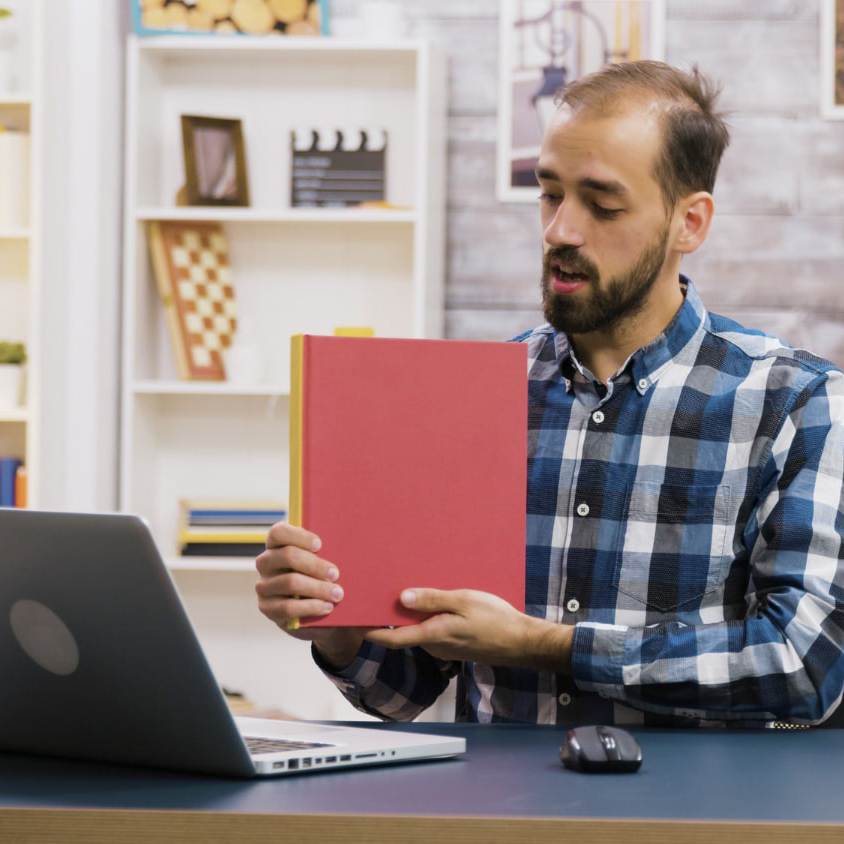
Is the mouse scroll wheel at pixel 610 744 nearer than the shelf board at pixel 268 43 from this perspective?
Yes

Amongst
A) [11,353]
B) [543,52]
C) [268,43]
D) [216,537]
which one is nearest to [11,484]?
[11,353]

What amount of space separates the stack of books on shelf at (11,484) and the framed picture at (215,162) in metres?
0.81

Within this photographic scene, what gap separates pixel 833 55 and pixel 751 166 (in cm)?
35

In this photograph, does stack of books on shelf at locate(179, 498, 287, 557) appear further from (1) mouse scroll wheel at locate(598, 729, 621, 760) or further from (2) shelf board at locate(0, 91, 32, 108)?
(1) mouse scroll wheel at locate(598, 729, 621, 760)

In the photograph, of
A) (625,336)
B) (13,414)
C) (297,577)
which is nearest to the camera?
(297,577)

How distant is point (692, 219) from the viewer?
1.63 meters

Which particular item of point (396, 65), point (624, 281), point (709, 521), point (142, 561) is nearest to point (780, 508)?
point (709, 521)

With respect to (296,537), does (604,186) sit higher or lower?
higher

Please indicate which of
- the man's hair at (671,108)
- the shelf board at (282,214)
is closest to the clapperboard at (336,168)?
the shelf board at (282,214)

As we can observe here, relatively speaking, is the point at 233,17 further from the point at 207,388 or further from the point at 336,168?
the point at 207,388

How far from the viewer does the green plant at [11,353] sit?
10.6 feet

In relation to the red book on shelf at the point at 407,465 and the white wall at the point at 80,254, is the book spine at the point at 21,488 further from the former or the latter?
the red book on shelf at the point at 407,465

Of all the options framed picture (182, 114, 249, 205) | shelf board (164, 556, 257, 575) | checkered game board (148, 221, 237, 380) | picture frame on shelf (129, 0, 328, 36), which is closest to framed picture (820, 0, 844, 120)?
picture frame on shelf (129, 0, 328, 36)

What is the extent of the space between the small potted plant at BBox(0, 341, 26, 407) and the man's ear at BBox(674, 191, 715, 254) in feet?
6.78
